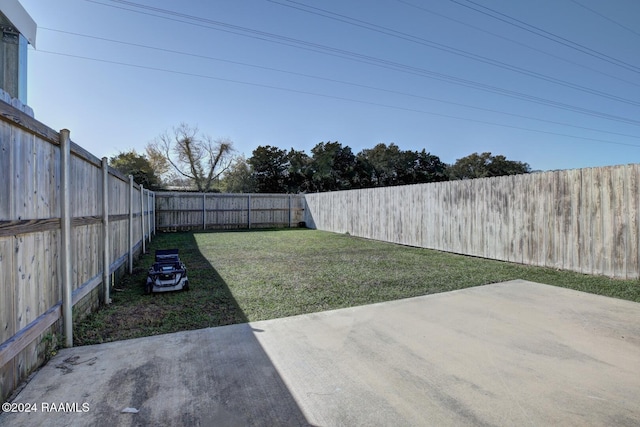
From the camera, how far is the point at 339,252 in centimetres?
798

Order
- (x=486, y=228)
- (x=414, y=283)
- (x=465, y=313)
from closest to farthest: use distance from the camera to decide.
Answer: (x=465, y=313) → (x=414, y=283) → (x=486, y=228)

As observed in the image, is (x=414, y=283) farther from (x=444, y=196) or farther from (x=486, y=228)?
(x=444, y=196)

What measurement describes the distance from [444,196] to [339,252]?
3.11 meters

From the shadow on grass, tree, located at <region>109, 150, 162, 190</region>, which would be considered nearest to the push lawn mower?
the shadow on grass

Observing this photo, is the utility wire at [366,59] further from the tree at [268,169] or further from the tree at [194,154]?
the tree at [194,154]

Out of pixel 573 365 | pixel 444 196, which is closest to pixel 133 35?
pixel 444 196

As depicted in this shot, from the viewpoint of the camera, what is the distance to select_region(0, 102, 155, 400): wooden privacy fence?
70.7 inches

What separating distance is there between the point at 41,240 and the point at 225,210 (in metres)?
13.2

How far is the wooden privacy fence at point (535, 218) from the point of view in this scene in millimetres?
4891

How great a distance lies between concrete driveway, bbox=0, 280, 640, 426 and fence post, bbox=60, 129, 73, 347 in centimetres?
23

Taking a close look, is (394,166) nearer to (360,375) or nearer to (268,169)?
(268,169)

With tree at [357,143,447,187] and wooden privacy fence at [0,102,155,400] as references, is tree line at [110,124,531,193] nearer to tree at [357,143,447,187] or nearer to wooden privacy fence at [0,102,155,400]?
tree at [357,143,447,187]

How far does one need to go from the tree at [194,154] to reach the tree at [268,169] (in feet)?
8.29

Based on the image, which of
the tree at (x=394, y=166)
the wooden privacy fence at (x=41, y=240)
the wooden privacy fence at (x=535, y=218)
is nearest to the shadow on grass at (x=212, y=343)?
the wooden privacy fence at (x=41, y=240)
